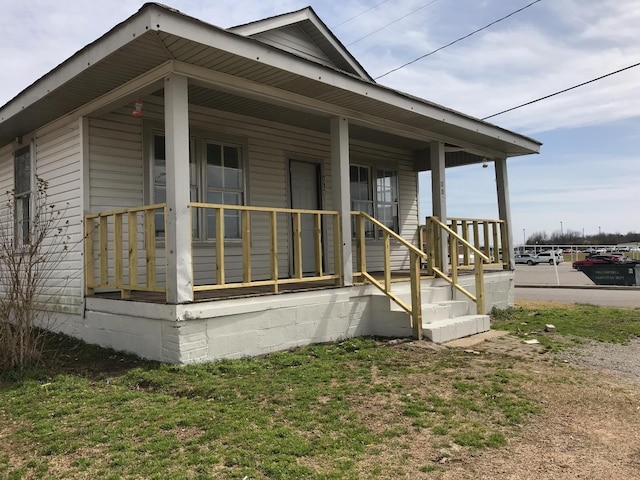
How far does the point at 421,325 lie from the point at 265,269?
2.99 metres

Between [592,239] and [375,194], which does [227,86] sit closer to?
Result: [375,194]

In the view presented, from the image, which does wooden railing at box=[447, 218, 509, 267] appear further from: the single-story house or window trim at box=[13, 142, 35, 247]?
window trim at box=[13, 142, 35, 247]

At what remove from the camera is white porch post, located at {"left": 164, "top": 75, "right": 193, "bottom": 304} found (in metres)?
5.33

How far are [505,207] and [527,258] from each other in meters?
35.7

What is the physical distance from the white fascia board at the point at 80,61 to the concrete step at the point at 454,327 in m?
4.79

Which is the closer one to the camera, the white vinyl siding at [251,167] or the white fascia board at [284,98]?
the white fascia board at [284,98]

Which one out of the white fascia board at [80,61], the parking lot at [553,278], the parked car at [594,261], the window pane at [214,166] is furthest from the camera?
the parking lot at [553,278]

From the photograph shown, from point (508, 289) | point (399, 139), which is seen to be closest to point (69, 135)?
point (399, 139)

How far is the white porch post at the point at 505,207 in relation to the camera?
1081 centimetres

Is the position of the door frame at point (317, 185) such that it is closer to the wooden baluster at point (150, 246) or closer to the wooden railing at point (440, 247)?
the wooden railing at point (440, 247)

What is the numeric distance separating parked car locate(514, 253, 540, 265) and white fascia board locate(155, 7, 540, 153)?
119 ft

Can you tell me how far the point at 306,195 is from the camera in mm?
9500

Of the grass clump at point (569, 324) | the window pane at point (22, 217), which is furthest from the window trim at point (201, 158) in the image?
the grass clump at point (569, 324)

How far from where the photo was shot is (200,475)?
3014 mm
